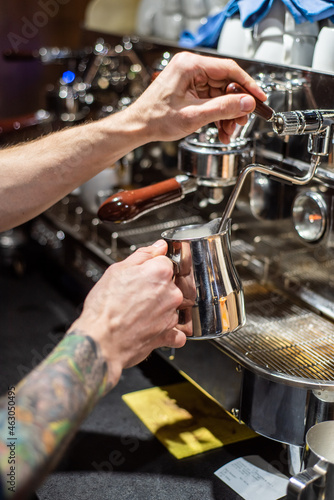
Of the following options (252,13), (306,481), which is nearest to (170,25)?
(252,13)

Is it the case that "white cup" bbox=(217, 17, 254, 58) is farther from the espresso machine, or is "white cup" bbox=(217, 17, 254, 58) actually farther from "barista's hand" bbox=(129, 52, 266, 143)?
"barista's hand" bbox=(129, 52, 266, 143)

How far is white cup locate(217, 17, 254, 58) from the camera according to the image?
1.22 metres

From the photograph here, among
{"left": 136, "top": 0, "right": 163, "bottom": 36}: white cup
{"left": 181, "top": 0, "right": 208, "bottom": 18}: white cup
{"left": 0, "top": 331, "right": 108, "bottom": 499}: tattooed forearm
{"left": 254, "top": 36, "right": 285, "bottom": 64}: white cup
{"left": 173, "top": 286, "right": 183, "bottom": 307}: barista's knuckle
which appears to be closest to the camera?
{"left": 0, "top": 331, "right": 108, "bottom": 499}: tattooed forearm

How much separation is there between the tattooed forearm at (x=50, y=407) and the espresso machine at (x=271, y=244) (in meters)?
0.32

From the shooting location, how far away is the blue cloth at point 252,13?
1.02m

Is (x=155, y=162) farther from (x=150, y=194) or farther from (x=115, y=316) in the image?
(x=115, y=316)

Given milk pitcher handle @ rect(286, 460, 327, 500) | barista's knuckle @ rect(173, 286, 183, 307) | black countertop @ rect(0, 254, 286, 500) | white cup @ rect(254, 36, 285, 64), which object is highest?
white cup @ rect(254, 36, 285, 64)

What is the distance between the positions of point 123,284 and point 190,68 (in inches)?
14.9

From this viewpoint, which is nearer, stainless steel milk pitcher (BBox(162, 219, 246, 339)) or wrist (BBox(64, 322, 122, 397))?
wrist (BBox(64, 322, 122, 397))

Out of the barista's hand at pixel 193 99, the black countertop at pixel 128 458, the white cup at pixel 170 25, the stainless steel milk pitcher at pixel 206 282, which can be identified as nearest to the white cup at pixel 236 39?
the barista's hand at pixel 193 99

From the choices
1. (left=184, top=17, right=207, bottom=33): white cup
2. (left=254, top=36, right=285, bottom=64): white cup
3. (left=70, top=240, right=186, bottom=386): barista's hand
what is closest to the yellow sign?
(left=70, top=240, right=186, bottom=386): barista's hand

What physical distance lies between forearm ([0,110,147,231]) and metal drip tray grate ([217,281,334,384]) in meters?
0.36

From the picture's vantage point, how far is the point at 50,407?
1.89 ft

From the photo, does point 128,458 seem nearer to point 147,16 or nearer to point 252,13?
point 252,13
